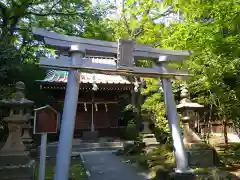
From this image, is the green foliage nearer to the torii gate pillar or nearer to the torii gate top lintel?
the torii gate top lintel

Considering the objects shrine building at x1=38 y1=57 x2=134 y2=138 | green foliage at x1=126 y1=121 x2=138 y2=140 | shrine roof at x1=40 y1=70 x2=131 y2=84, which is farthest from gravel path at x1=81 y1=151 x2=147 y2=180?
shrine roof at x1=40 y1=70 x2=131 y2=84

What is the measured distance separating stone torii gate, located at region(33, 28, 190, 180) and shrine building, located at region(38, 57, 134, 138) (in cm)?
1007

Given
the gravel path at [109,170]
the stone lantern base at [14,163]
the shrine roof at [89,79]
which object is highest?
the shrine roof at [89,79]

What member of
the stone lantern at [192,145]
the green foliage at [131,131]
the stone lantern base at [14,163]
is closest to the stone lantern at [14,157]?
the stone lantern base at [14,163]

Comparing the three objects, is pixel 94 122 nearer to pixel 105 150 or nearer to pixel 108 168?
pixel 105 150

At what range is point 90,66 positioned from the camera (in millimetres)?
5180

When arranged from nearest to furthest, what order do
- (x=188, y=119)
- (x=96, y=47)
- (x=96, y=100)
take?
(x=96, y=47), (x=188, y=119), (x=96, y=100)

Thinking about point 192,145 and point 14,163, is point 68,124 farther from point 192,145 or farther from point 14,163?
point 192,145

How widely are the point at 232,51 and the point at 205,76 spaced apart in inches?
56.2

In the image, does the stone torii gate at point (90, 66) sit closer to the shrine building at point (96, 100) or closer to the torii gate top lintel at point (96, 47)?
the torii gate top lintel at point (96, 47)

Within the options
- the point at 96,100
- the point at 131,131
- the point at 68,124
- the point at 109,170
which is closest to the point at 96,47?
the point at 68,124

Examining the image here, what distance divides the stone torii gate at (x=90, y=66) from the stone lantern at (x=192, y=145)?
1860 mm

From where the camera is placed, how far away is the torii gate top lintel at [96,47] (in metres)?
4.95

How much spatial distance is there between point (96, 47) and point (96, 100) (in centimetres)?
1228
